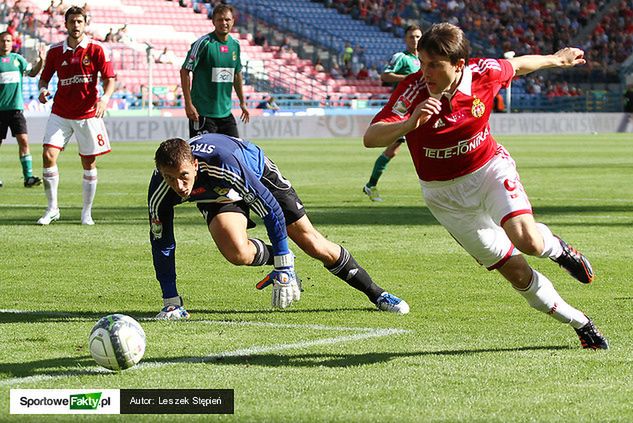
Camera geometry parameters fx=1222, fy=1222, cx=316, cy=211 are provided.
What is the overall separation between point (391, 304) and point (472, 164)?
1.64 metres

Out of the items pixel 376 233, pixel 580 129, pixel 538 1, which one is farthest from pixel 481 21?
pixel 376 233

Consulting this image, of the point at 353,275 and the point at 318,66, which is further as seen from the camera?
the point at 318,66

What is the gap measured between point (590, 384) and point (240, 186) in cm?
266

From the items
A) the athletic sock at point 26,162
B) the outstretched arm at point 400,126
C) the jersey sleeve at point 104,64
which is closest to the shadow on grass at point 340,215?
the jersey sleeve at point 104,64

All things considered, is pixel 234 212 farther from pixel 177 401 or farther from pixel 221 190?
pixel 177 401

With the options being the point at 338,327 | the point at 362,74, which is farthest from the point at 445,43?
the point at 362,74

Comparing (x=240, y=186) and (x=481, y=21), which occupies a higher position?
(x=240, y=186)

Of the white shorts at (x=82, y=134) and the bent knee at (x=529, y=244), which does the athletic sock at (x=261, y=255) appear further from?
the white shorts at (x=82, y=134)

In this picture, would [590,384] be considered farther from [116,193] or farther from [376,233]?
[116,193]

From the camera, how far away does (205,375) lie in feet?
20.2

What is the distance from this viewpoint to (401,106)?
6.75m

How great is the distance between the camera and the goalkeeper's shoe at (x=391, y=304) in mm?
8305

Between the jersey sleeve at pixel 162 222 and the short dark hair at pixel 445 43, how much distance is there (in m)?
2.11

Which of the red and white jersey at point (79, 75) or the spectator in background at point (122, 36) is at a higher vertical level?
the red and white jersey at point (79, 75)
